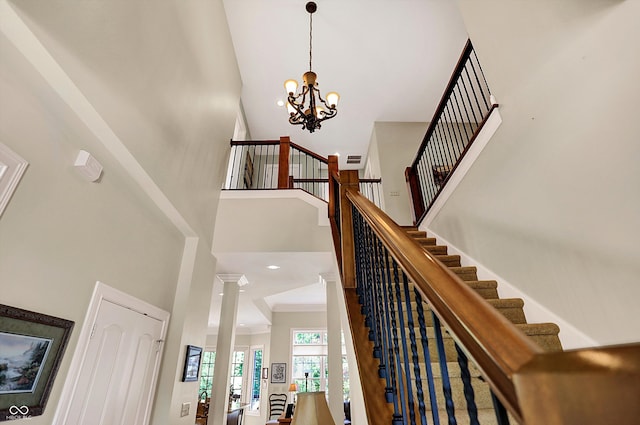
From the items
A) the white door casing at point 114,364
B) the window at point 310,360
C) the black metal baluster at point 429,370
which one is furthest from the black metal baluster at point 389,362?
the window at point 310,360

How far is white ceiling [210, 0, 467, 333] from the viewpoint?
4.55 m

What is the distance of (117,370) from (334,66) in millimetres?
5123

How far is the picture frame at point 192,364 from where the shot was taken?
3227mm

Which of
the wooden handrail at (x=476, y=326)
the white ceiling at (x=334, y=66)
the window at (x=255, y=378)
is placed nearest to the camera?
the wooden handrail at (x=476, y=326)

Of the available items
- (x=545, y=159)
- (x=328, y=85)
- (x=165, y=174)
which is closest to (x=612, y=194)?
(x=545, y=159)

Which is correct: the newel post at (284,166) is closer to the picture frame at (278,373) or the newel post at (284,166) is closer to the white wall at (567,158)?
the white wall at (567,158)

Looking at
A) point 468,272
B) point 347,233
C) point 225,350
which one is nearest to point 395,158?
point 468,272

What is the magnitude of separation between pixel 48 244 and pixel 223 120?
3043mm

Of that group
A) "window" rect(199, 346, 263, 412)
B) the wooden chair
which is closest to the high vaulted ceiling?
the wooden chair

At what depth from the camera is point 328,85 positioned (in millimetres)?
5941

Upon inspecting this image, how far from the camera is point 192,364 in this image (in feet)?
11.1

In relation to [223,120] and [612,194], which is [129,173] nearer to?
[223,120]

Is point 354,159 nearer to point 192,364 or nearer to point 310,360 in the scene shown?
point 192,364

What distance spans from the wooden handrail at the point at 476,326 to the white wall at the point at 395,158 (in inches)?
195
